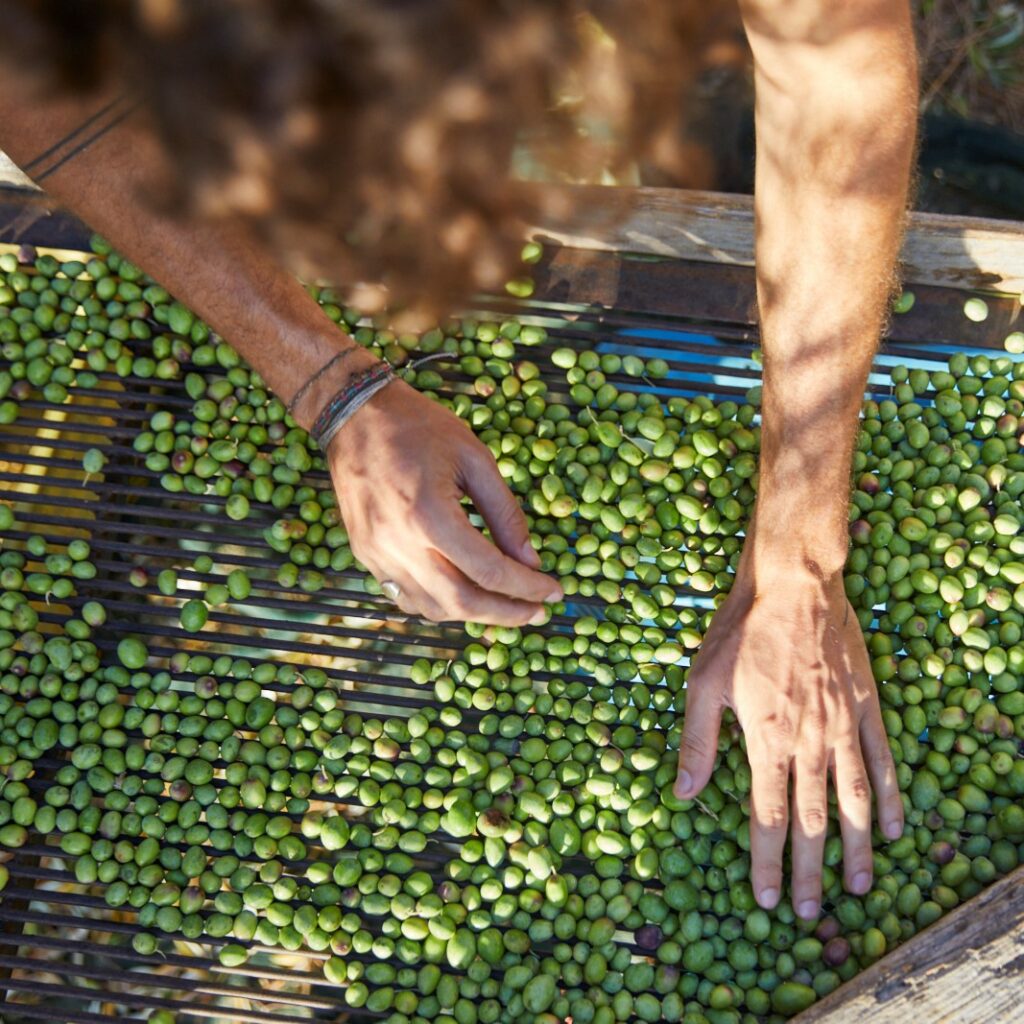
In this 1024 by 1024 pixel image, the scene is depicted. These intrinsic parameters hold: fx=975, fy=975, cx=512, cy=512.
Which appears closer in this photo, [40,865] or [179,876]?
[179,876]

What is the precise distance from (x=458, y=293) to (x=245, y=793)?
1.07 m

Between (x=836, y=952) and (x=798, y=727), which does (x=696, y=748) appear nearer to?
(x=798, y=727)

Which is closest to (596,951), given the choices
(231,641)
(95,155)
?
(231,641)

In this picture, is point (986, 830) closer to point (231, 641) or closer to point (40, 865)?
point (231, 641)

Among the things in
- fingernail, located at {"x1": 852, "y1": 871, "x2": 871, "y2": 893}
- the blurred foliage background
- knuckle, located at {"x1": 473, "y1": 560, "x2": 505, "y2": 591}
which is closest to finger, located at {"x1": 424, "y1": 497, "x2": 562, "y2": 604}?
knuckle, located at {"x1": 473, "y1": 560, "x2": 505, "y2": 591}

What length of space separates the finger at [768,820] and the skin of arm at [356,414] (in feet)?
1.48

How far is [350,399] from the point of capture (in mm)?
1612

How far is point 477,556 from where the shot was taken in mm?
1523

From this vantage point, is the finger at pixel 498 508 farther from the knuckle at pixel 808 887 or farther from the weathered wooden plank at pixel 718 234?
the weathered wooden plank at pixel 718 234

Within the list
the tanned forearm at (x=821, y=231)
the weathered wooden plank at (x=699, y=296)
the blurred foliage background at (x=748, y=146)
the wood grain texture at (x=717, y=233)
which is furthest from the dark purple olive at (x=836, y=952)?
the blurred foliage background at (x=748, y=146)

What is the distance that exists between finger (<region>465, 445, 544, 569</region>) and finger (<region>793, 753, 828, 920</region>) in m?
0.52

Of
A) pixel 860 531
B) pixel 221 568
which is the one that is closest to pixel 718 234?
pixel 860 531

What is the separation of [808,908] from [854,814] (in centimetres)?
17

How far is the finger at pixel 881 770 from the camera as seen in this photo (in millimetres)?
1663
